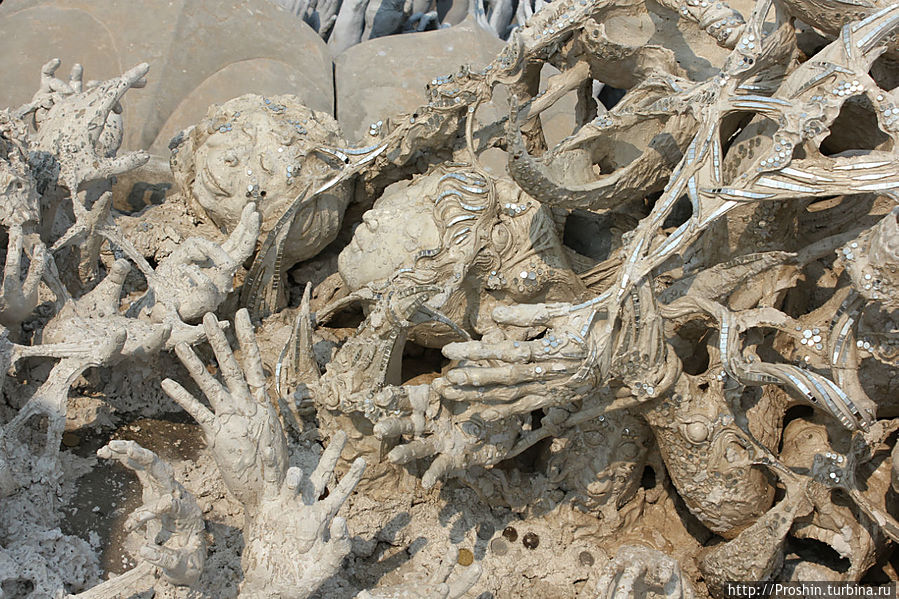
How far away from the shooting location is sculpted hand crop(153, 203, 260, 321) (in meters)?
2.64

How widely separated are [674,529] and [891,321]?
3.00ft

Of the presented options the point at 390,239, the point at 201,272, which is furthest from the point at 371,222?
the point at 201,272

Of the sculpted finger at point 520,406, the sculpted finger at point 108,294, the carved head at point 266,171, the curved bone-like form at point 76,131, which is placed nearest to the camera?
the sculpted finger at point 520,406

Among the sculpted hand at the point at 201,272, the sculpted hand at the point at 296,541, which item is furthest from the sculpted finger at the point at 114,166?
the sculpted hand at the point at 296,541

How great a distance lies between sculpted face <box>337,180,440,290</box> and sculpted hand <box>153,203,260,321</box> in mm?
346

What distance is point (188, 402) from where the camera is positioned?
2.07m

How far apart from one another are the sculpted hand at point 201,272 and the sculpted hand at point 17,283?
0.35 meters

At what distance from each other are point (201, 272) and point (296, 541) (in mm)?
964

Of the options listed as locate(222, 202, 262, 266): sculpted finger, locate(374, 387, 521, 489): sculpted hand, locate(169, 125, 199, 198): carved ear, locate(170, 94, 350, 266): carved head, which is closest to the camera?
locate(374, 387, 521, 489): sculpted hand

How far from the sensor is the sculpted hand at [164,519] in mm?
1883

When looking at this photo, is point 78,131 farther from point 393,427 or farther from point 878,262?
point 878,262

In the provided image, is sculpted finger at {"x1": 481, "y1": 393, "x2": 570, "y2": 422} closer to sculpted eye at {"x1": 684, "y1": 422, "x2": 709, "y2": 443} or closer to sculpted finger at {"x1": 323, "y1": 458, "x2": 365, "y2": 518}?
sculpted finger at {"x1": 323, "y1": 458, "x2": 365, "y2": 518}

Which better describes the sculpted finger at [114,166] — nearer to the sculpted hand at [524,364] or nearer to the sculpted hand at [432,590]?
the sculpted hand at [524,364]

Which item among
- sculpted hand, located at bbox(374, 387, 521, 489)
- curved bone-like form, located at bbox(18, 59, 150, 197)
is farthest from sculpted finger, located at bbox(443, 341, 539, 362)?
→ curved bone-like form, located at bbox(18, 59, 150, 197)
